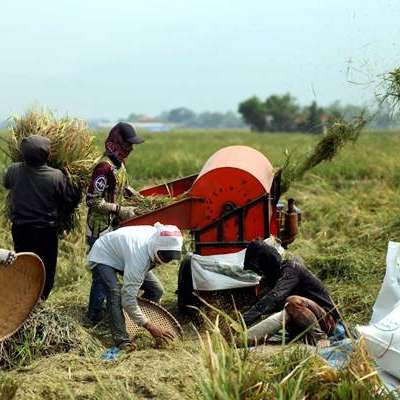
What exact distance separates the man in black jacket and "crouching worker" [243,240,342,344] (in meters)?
1.68

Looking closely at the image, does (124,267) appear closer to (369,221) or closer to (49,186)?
(49,186)

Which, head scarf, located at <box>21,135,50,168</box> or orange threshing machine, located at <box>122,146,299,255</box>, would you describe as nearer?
head scarf, located at <box>21,135,50,168</box>

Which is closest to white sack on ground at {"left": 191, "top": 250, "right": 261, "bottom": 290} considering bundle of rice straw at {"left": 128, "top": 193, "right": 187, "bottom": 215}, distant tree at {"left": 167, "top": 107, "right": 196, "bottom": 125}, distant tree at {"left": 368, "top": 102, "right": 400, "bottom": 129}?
bundle of rice straw at {"left": 128, "top": 193, "right": 187, "bottom": 215}

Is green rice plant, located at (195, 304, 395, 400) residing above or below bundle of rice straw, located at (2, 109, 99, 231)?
below

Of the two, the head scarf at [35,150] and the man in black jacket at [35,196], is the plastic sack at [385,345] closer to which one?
the man in black jacket at [35,196]

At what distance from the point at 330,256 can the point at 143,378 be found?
13.1 feet

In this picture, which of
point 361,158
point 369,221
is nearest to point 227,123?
point 361,158

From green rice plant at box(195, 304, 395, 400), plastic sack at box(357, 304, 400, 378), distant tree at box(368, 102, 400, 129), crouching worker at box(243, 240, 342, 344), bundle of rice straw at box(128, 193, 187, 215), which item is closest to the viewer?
green rice plant at box(195, 304, 395, 400)

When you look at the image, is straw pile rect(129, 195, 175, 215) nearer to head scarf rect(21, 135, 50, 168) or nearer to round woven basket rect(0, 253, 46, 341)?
head scarf rect(21, 135, 50, 168)

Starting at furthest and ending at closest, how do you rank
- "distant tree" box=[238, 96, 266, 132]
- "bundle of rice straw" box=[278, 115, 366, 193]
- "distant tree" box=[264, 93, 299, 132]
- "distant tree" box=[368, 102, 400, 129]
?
1. "distant tree" box=[238, 96, 266, 132]
2. "distant tree" box=[264, 93, 299, 132]
3. "bundle of rice straw" box=[278, 115, 366, 193]
4. "distant tree" box=[368, 102, 400, 129]

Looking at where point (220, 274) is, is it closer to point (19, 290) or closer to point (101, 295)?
point (101, 295)

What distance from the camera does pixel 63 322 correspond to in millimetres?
5961

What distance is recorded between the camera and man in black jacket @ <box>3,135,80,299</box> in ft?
21.0

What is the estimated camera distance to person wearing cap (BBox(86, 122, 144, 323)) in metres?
6.49
